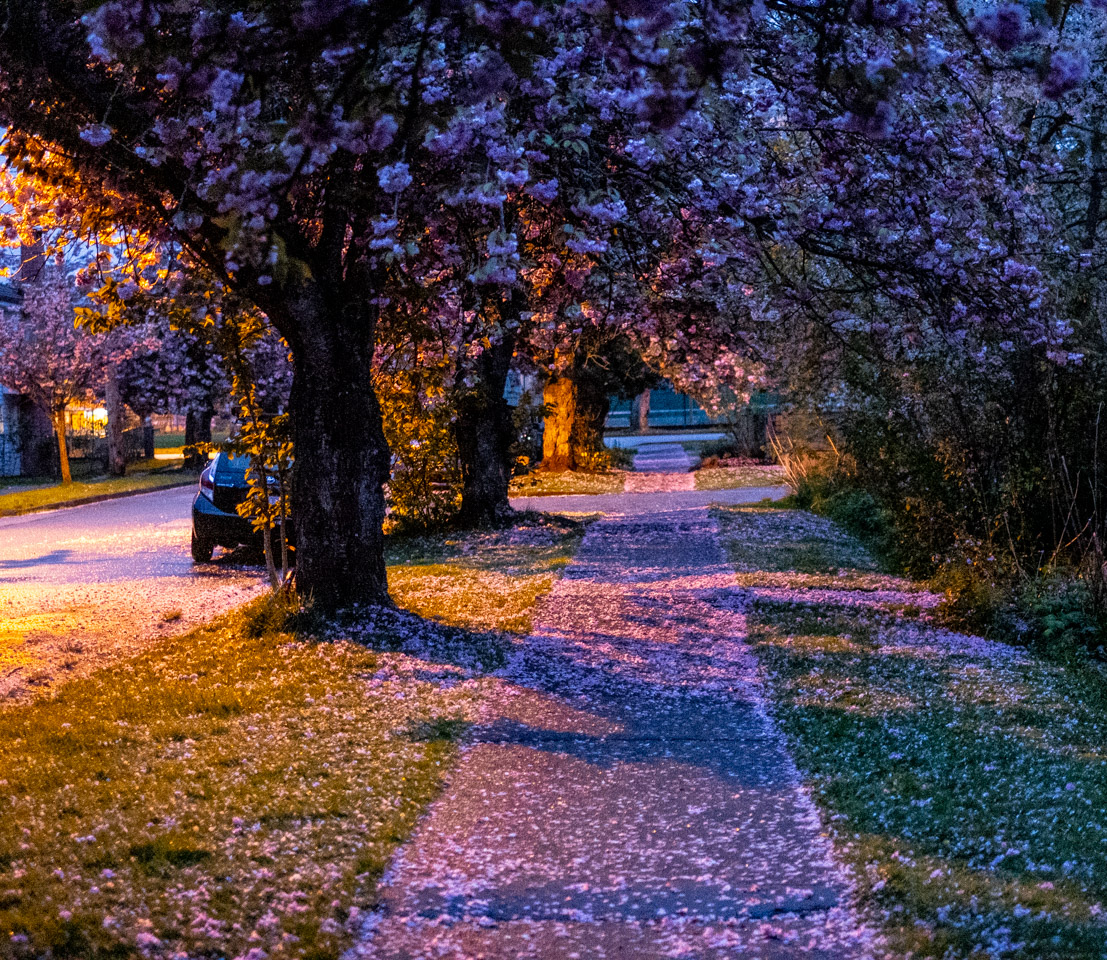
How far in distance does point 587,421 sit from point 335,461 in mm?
24487

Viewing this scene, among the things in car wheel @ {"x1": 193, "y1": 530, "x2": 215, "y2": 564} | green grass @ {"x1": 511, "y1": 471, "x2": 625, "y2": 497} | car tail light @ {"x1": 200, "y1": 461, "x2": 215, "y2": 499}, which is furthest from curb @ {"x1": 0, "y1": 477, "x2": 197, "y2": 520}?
car tail light @ {"x1": 200, "y1": 461, "x2": 215, "y2": 499}

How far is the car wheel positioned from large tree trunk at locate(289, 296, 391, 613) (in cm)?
611

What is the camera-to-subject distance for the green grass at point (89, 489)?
26.9 metres

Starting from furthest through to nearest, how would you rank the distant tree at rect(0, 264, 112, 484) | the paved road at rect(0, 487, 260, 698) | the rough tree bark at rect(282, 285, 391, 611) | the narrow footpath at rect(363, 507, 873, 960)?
the distant tree at rect(0, 264, 112, 484) → the paved road at rect(0, 487, 260, 698) → the rough tree bark at rect(282, 285, 391, 611) → the narrow footpath at rect(363, 507, 873, 960)

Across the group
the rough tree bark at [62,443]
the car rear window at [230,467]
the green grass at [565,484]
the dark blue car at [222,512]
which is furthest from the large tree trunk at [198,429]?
the dark blue car at [222,512]

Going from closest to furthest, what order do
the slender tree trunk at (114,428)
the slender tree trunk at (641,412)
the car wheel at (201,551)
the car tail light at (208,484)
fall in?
the car tail light at (208,484) < the car wheel at (201,551) < the slender tree trunk at (114,428) < the slender tree trunk at (641,412)

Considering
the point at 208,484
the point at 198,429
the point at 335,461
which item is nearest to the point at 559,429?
the point at 198,429

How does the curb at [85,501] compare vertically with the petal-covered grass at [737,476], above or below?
above

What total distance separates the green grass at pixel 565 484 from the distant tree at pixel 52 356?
1248 centimetres

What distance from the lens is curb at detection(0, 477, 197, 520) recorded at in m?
25.4

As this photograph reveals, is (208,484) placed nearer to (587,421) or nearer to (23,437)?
(587,421)

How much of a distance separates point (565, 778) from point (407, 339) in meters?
8.36

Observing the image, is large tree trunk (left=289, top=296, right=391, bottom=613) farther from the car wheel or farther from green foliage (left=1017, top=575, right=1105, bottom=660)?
the car wheel

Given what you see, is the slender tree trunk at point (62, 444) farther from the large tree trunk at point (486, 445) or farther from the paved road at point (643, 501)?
the large tree trunk at point (486, 445)
